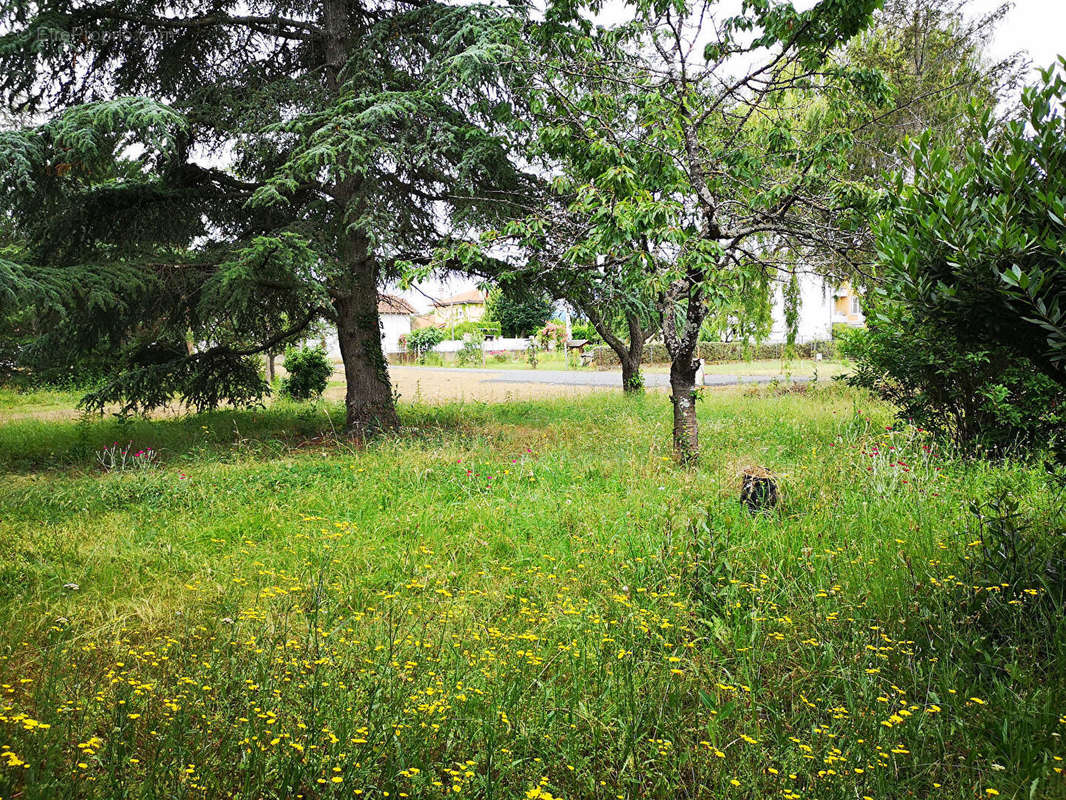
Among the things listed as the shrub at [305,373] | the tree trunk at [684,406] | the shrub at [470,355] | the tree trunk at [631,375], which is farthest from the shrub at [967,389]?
the shrub at [470,355]

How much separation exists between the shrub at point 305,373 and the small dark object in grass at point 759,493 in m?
12.0

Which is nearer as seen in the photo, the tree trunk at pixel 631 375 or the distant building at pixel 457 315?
the tree trunk at pixel 631 375

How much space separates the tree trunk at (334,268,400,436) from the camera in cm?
914

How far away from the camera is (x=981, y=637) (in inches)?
104

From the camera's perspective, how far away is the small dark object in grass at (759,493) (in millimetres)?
4707

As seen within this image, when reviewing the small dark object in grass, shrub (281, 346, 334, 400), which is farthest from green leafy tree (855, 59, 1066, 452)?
shrub (281, 346, 334, 400)

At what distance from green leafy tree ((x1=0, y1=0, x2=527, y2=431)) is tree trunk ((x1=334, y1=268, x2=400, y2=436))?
0.03 meters

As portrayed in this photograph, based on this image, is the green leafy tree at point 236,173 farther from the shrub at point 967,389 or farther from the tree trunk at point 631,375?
the tree trunk at point 631,375

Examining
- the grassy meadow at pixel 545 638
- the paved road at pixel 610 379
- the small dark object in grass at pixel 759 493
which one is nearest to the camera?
the grassy meadow at pixel 545 638

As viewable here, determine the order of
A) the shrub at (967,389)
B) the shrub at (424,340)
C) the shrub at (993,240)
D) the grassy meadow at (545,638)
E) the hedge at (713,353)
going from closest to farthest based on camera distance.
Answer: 1. the grassy meadow at (545,638)
2. the shrub at (993,240)
3. the shrub at (967,389)
4. the hedge at (713,353)
5. the shrub at (424,340)

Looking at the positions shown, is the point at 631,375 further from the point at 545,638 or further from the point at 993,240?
the point at 993,240

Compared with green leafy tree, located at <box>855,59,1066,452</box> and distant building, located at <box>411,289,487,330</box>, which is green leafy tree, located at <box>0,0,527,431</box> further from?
distant building, located at <box>411,289,487,330</box>

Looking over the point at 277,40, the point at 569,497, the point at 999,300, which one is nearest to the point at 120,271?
the point at 277,40

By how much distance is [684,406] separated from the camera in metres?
6.82
